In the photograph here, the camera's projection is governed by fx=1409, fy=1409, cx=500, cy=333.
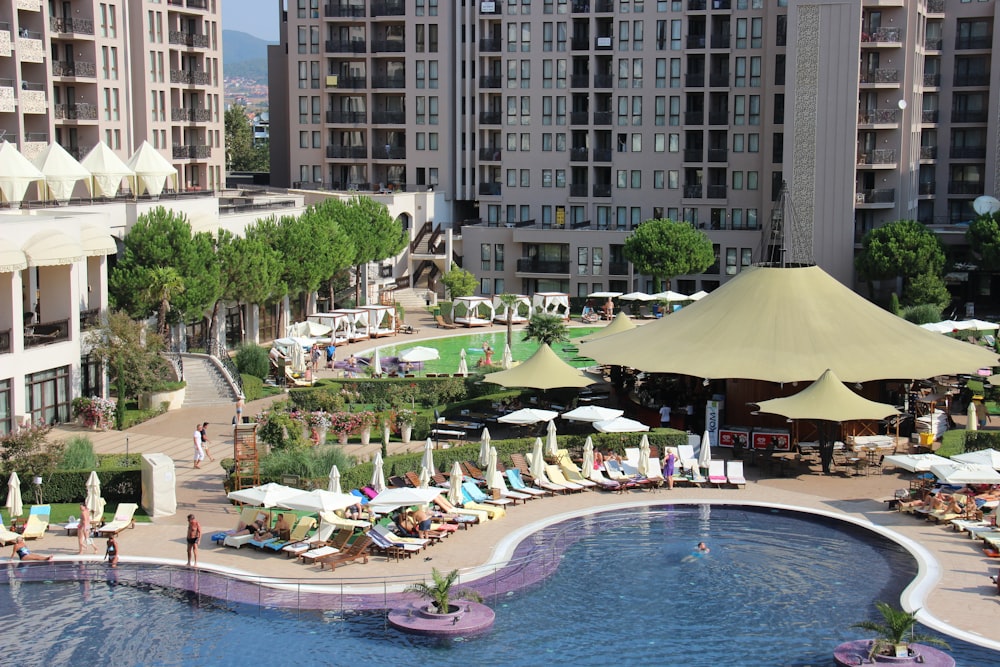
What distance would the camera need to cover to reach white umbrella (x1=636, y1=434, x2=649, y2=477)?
4472cm

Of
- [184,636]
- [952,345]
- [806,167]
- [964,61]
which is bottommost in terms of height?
[184,636]

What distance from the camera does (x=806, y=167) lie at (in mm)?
85812

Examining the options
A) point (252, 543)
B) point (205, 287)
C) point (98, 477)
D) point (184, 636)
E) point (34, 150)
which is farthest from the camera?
point (34, 150)

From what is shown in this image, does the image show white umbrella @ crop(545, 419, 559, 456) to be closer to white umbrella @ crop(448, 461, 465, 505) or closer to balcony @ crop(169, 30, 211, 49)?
white umbrella @ crop(448, 461, 465, 505)

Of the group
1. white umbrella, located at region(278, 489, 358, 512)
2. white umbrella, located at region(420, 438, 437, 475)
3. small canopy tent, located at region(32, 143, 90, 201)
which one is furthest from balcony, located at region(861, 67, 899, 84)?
white umbrella, located at region(278, 489, 358, 512)

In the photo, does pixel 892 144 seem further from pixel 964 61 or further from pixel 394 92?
pixel 394 92

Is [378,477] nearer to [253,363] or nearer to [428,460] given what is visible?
[428,460]

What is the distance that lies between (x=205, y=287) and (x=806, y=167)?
3995cm

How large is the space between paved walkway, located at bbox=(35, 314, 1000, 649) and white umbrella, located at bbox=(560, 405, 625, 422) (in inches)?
191

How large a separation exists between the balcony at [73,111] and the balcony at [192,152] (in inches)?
480

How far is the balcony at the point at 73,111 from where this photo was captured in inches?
3339

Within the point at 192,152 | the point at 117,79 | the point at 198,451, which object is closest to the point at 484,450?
the point at 198,451

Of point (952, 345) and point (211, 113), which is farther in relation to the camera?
point (211, 113)

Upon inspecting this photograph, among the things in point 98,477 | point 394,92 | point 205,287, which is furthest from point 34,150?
point 98,477
